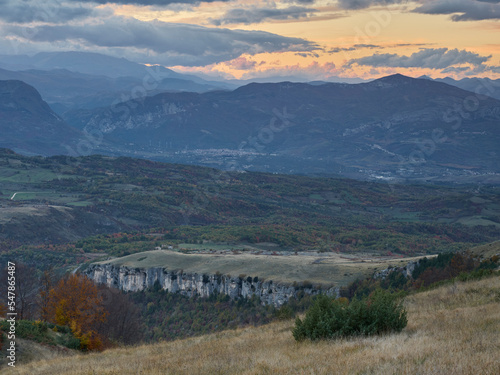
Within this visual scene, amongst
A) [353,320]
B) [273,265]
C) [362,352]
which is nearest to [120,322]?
[273,265]

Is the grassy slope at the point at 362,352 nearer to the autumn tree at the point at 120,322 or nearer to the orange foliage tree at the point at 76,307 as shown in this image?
the orange foliage tree at the point at 76,307

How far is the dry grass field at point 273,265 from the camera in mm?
60875

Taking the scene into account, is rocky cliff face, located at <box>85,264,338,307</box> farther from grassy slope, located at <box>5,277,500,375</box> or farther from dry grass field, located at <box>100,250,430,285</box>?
grassy slope, located at <box>5,277,500,375</box>

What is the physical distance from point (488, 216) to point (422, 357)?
191321mm

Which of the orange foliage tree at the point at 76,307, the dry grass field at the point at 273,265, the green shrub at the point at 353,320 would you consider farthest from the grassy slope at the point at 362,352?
the dry grass field at the point at 273,265

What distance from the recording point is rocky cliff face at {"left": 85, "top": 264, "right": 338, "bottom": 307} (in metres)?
61.2

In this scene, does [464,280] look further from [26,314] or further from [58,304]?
[26,314]

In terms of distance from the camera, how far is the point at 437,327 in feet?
59.6

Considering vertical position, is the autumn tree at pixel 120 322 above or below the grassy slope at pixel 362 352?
below

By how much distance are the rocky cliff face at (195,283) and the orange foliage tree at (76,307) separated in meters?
24.2

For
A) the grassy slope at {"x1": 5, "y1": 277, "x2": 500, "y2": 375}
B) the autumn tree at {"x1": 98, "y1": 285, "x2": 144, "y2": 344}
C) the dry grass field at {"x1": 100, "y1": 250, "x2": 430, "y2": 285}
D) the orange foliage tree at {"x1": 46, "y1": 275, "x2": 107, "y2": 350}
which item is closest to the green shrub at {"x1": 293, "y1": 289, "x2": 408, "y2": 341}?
the grassy slope at {"x1": 5, "y1": 277, "x2": 500, "y2": 375}

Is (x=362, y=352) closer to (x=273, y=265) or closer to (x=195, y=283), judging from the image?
(x=273, y=265)

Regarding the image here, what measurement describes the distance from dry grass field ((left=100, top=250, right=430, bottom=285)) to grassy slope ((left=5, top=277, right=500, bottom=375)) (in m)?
35.7

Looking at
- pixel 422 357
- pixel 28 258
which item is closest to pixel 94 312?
pixel 422 357
